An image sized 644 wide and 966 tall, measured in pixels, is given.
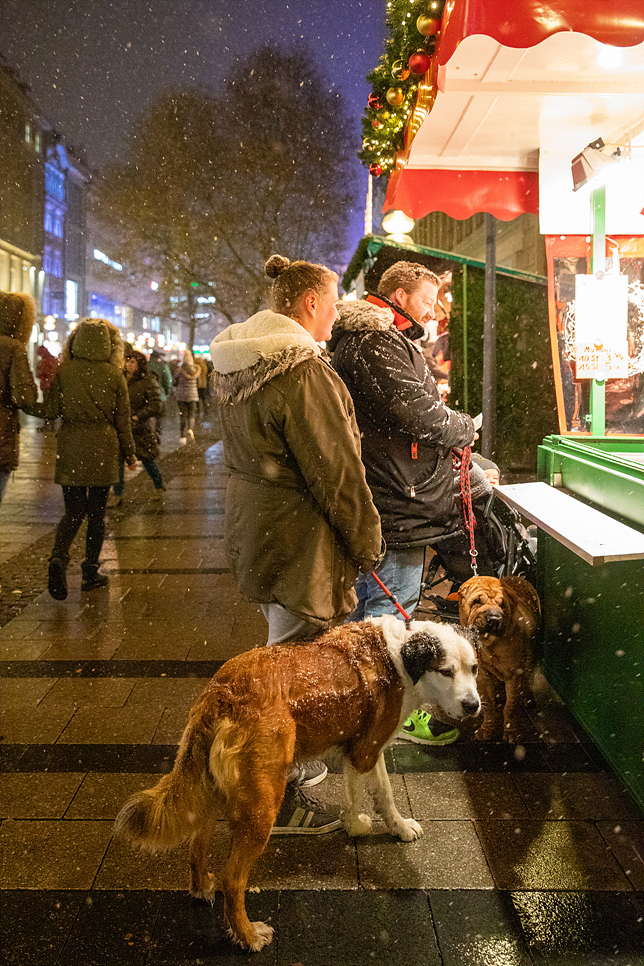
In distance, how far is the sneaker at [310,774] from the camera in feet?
11.3

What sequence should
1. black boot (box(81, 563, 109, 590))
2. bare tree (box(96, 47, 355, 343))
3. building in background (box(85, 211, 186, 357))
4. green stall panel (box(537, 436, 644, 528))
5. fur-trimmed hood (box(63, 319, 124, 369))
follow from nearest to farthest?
green stall panel (box(537, 436, 644, 528)) < fur-trimmed hood (box(63, 319, 124, 369)) < black boot (box(81, 563, 109, 590)) < bare tree (box(96, 47, 355, 343)) < building in background (box(85, 211, 186, 357))

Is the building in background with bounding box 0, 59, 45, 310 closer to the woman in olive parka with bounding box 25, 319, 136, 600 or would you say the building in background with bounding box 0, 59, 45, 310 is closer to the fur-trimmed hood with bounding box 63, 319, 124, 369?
the fur-trimmed hood with bounding box 63, 319, 124, 369

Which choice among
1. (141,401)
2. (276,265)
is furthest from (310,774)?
(141,401)

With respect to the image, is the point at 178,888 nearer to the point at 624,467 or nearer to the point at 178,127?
the point at 624,467

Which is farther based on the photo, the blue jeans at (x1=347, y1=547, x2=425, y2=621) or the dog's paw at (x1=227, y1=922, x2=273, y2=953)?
the blue jeans at (x1=347, y1=547, x2=425, y2=621)

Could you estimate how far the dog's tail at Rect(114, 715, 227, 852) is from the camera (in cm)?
233

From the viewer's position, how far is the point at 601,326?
4965mm

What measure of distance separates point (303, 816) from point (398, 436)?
1827mm

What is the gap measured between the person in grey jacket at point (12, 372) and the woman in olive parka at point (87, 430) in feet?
1.70

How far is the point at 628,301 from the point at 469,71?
73.1 inches

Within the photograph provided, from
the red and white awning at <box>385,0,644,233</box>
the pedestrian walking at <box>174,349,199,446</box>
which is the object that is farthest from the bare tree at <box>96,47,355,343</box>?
the red and white awning at <box>385,0,644,233</box>

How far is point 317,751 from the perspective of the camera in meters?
2.71

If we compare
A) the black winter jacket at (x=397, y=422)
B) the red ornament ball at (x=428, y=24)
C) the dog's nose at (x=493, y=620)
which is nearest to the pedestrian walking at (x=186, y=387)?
the red ornament ball at (x=428, y=24)

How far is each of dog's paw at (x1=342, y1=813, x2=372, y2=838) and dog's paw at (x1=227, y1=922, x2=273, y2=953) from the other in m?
0.61
